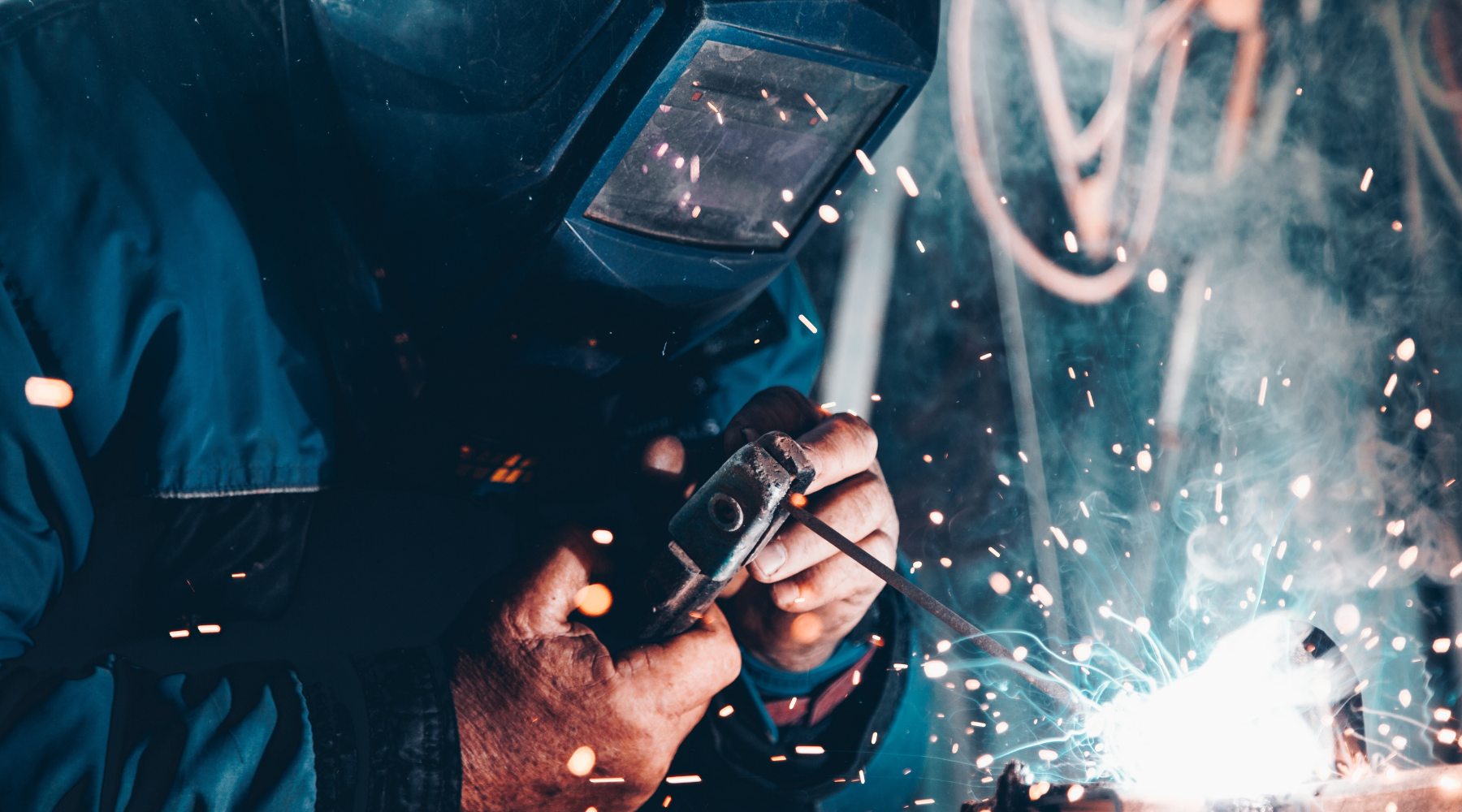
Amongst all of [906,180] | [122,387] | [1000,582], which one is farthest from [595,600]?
[906,180]

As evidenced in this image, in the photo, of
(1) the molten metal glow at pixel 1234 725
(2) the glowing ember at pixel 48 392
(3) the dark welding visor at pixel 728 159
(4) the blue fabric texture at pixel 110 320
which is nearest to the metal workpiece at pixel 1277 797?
(1) the molten metal glow at pixel 1234 725

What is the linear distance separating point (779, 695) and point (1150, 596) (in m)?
1.49

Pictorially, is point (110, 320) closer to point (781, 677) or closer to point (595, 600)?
point (595, 600)

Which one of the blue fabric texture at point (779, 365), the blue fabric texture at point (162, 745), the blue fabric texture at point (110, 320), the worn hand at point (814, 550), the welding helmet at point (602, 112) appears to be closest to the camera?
the blue fabric texture at point (162, 745)

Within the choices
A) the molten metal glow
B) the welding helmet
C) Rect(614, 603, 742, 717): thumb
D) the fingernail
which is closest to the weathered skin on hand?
the fingernail

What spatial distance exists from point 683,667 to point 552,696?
0.67 feet

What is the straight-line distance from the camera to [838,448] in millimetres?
1345

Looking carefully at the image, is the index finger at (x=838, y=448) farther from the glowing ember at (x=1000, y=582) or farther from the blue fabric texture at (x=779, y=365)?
the glowing ember at (x=1000, y=582)

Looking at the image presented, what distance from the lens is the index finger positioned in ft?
4.34

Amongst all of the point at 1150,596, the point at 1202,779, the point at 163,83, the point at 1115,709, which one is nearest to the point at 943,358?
the point at 1150,596

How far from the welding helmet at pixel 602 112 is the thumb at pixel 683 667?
0.60 m

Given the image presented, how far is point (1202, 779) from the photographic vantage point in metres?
1.24

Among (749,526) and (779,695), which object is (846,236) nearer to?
(779,695)

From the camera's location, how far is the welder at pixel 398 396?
3.25 feet
